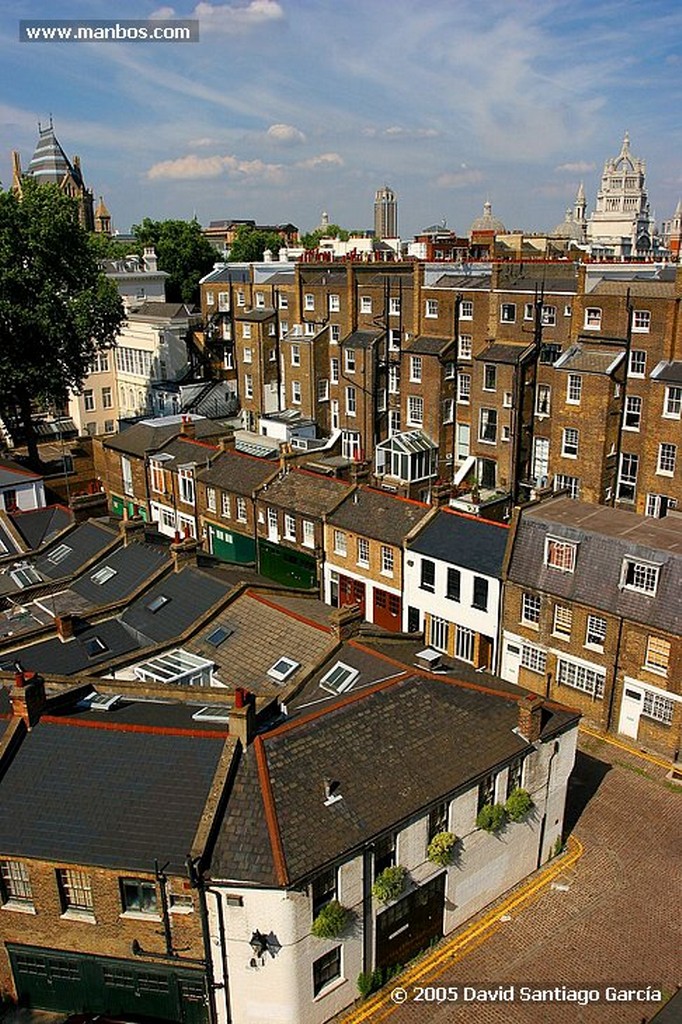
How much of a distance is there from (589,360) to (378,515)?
1729 centimetres

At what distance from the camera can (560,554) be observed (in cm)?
3145

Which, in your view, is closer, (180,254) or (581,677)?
(581,677)

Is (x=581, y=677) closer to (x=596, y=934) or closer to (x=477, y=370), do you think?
(x=596, y=934)

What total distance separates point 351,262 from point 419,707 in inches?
1820

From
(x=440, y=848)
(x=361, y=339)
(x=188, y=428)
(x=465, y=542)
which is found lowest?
(x=440, y=848)

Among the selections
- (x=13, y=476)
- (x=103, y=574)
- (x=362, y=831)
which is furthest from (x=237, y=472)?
(x=362, y=831)

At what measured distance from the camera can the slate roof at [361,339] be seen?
59.0 meters

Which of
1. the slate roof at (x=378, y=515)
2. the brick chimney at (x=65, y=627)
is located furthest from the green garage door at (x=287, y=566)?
the brick chimney at (x=65, y=627)

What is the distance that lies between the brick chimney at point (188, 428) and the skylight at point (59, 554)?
1732 cm

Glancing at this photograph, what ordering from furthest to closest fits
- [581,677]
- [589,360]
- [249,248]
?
[249,248], [589,360], [581,677]

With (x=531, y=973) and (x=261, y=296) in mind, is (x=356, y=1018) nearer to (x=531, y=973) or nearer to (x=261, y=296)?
(x=531, y=973)

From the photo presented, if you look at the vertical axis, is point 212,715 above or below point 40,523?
above

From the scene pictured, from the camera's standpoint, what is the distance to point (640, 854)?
25.0 m

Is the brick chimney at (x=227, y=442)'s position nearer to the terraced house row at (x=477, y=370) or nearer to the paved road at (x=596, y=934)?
the terraced house row at (x=477, y=370)
